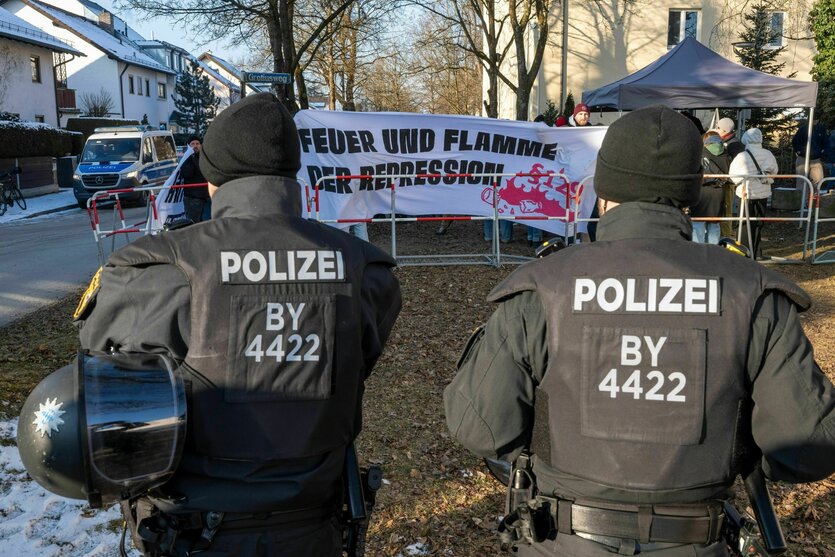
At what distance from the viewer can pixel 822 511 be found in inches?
173

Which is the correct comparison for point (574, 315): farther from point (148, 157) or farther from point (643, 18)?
point (643, 18)

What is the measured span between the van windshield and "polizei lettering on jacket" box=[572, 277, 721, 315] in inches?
844

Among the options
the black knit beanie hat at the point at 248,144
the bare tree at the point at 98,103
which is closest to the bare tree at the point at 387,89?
the bare tree at the point at 98,103

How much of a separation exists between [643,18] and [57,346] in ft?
82.4

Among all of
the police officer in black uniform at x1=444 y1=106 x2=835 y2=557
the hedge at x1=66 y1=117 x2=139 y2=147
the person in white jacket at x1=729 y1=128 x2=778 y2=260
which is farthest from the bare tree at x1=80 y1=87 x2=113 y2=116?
the police officer in black uniform at x1=444 y1=106 x2=835 y2=557

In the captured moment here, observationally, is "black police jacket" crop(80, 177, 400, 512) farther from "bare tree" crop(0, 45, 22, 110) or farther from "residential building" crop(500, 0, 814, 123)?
"bare tree" crop(0, 45, 22, 110)

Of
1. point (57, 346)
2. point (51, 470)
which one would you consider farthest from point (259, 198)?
point (57, 346)

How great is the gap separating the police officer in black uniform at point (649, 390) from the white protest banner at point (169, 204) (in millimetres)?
8803

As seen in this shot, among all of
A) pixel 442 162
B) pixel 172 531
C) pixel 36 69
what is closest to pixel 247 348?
pixel 172 531

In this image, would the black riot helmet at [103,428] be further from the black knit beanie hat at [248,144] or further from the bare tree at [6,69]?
the bare tree at [6,69]

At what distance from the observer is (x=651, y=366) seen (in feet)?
6.48

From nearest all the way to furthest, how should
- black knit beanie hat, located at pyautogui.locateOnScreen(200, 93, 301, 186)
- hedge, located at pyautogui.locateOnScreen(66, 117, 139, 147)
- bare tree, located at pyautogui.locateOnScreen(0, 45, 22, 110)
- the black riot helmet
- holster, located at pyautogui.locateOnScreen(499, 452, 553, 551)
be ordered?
the black riot helmet → holster, located at pyautogui.locateOnScreen(499, 452, 553, 551) → black knit beanie hat, located at pyautogui.locateOnScreen(200, 93, 301, 186) → bare tree, located at pyautogui.locateOnScreen(0, 45, 22, 110) → hedge, located at pyautogui.locateOnScreen(66, 117, 139, 147)

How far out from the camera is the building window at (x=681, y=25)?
1081 inches

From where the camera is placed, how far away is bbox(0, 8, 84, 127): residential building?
29.0 metres
